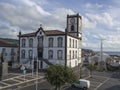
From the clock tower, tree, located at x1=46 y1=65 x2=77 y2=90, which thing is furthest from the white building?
tree, located at x1=46 y1=65 x2=77 y2=90

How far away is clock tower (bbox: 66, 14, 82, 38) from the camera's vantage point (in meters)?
67.8

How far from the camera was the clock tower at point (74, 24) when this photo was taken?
6781 centimetres

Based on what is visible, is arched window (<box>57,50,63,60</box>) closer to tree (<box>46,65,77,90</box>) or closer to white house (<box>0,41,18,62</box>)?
white house (<box>0,41,18,62</box>)

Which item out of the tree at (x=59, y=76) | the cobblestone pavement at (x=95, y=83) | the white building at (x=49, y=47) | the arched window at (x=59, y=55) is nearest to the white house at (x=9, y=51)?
the white building at (x=49, y=47)

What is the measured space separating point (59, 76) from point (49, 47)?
3041 centimetres

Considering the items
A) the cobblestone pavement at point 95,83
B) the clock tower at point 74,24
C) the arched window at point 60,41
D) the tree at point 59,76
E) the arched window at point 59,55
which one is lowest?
the cobblestone pavement at point 95,83

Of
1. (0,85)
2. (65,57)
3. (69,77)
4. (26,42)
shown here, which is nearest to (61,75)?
(69,77)

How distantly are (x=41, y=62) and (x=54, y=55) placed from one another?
13.8ft

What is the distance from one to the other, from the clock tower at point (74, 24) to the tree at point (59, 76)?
37.6 meters

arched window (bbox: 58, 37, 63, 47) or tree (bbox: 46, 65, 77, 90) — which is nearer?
tree (bbox: 46, 65, 77, 90)

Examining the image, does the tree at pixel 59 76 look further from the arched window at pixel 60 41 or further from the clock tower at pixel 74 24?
the clock tower at pixel 74 24

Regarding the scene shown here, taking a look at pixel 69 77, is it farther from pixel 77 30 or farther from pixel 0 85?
pixel 77 30

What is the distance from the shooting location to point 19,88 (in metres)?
35.3

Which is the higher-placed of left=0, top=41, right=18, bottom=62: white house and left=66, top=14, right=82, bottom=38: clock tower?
left=66, top=14, right=82, bottom=38: clock tower
